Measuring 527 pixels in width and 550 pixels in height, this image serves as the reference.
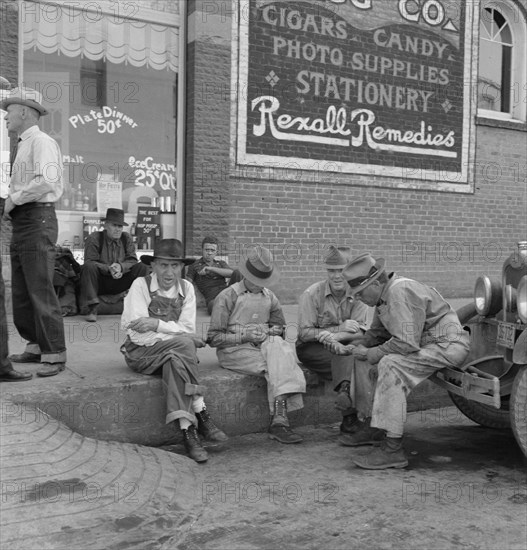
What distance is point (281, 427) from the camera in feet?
17.0

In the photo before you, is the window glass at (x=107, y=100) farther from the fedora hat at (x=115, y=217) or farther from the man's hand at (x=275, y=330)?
the man's hand at (x=275, y=330)

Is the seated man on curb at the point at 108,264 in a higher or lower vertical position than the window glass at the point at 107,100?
lower

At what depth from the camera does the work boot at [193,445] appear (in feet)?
15.4

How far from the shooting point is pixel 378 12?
1045cm

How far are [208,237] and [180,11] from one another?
3.01 metres

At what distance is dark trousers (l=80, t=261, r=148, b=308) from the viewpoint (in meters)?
7.74

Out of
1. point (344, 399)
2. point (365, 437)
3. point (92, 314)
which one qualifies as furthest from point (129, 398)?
point (92, 314)

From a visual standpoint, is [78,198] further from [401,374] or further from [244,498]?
[244,498]

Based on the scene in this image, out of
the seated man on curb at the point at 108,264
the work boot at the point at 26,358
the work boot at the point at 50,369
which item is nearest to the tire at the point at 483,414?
the work boot at the point at 50,369

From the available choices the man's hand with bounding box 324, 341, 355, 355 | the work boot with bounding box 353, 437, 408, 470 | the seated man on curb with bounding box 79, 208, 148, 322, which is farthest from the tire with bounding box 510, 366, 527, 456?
the seated man on curb with bounding box 79, 208, 148, 322

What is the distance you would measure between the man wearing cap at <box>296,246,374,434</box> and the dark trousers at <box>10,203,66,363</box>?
73.2 inches

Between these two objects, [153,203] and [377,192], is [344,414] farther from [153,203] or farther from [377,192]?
[377,192]

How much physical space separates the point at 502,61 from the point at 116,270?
7.87 metres

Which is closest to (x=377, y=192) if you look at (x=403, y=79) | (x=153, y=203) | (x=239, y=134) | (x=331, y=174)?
(x=331, y=174)
